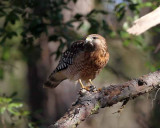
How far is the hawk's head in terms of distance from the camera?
205 inches

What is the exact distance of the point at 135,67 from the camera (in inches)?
433

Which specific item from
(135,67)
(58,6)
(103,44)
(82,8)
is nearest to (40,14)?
(58,6)

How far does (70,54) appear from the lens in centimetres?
597

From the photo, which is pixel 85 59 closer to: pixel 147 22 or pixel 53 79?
pixel 53 79

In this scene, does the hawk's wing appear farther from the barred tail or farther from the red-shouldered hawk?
the barred tail

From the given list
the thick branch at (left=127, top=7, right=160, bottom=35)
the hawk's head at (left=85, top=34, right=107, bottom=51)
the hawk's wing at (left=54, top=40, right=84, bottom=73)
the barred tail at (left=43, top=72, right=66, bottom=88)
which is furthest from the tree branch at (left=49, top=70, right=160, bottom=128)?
the barred tail at (left=43, top=72, right=66, bottom=88)

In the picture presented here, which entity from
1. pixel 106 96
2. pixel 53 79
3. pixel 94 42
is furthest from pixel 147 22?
pixel 53 79

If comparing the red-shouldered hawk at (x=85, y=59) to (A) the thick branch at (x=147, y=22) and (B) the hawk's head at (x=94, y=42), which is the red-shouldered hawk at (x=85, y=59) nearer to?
(B) the hawk's head at (x=94, y=42)

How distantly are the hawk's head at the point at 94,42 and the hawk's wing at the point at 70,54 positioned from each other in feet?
0.72

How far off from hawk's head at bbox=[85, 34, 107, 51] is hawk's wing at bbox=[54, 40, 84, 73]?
22 centimetres

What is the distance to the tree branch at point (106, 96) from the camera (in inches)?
133

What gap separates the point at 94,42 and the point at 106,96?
170 centimetres

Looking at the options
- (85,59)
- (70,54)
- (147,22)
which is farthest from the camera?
(70,54)

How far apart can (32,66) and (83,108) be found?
19.9 feet
